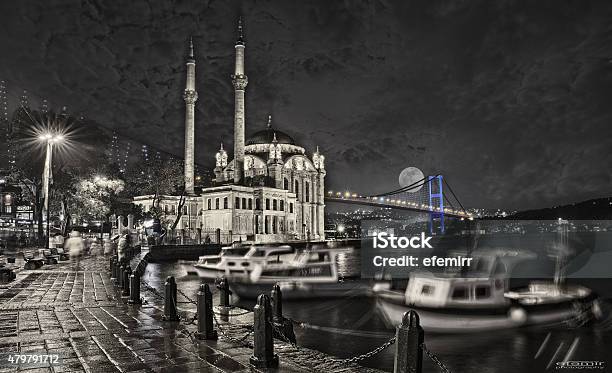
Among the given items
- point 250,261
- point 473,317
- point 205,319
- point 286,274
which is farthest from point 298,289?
point 205,319

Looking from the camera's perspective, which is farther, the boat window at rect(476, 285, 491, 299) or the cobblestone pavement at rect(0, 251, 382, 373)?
the boat window at rect(476, 285, 491, 299)

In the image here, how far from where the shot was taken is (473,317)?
14.9 m

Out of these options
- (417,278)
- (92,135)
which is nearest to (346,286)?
(417,278)

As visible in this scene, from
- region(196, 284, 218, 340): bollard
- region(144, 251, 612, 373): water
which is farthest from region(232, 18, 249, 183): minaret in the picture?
region(196, 284, 218, 340): bollard

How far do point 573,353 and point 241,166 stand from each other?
5792cm

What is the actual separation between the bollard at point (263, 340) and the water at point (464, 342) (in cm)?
572

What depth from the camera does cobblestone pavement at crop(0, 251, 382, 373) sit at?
22.0ft

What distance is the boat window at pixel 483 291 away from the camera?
603 inches

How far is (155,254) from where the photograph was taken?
135ft

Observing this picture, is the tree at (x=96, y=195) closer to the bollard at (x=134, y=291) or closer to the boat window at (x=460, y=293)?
the bollard at (x=134, y=291)

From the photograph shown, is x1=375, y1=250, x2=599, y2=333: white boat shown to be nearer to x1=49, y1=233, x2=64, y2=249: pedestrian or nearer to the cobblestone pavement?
the cobblestone pavement

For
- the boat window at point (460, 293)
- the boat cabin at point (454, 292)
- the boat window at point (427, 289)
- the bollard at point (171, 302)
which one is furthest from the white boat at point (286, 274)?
the bollard at point (171, 302)

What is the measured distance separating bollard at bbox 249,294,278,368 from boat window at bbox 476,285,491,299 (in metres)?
10.3

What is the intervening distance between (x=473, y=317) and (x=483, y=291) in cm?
103
